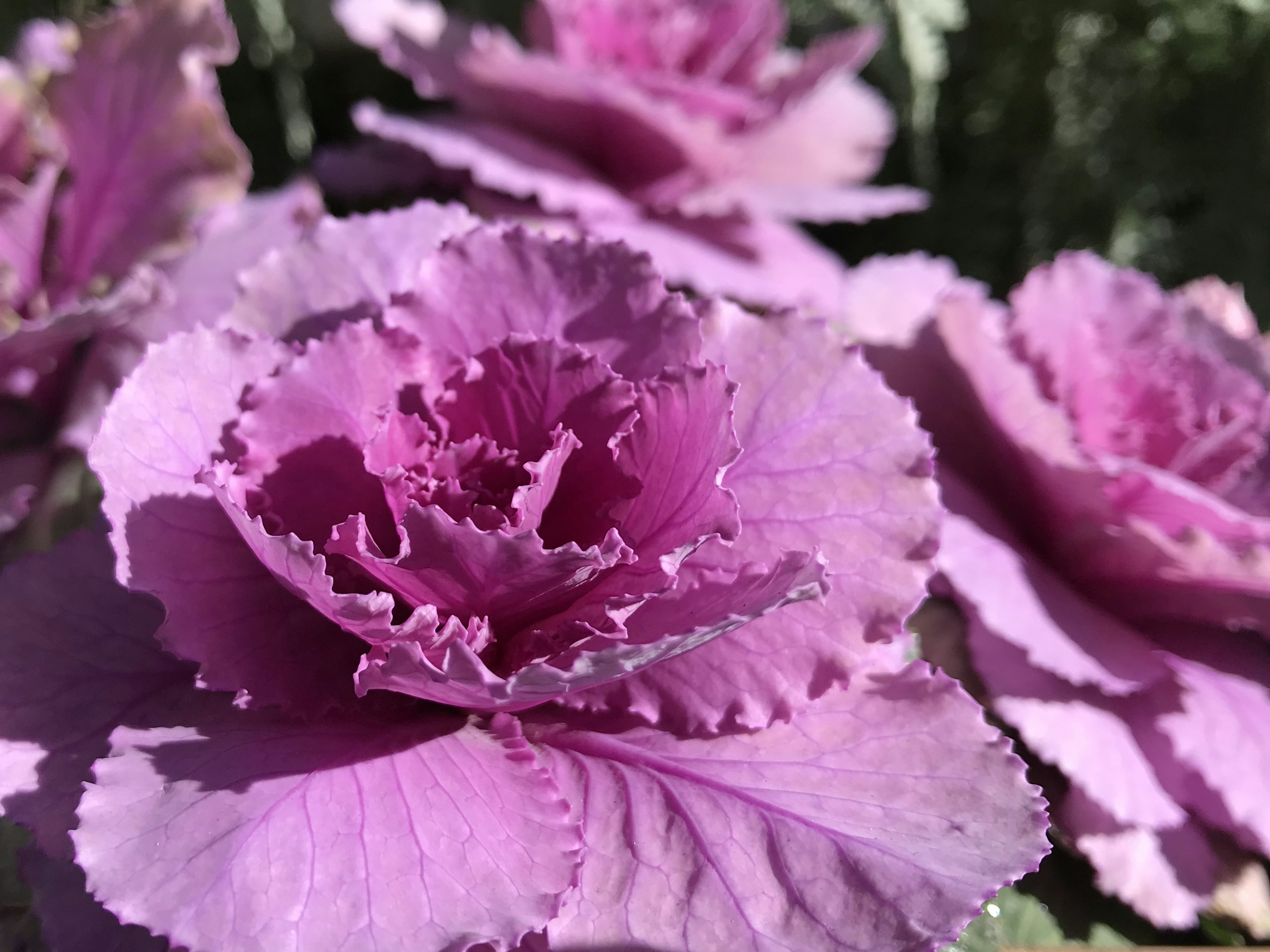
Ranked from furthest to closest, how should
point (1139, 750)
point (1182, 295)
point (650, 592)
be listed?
point (1182, 295), point (1139, 750), point (650, 592)

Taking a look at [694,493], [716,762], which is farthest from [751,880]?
[694,493]

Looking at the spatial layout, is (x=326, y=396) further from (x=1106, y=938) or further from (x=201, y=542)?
(x=1106, y=938)

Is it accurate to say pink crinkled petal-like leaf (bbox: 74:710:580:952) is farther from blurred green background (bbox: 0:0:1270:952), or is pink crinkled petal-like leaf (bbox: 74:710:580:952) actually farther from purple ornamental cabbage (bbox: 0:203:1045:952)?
blurred green background (bbox: 0:0:1270:952)

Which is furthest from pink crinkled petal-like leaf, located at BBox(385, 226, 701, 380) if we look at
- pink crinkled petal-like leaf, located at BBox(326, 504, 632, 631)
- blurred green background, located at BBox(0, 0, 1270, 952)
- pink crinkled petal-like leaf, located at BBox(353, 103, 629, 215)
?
blurred green background, located at BBox(0, 0, 1270, 952)

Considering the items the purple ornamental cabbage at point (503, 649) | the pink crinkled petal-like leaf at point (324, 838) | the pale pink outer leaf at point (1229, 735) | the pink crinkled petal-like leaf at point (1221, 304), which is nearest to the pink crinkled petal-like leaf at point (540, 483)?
the purple ornamental cabbage at point (503, 649)

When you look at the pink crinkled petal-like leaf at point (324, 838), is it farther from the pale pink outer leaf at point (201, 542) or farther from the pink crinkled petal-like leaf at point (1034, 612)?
the pink crinkled petal-like leaf at point (1034, 612)

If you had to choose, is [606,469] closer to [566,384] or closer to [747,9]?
[566,384]

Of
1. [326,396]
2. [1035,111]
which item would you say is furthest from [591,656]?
[1035,111]
